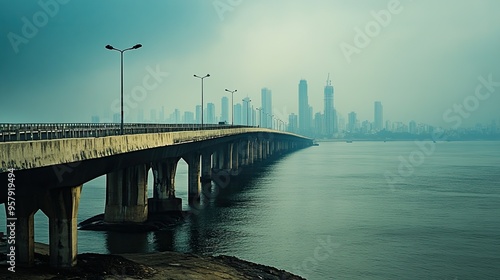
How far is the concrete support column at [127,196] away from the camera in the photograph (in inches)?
2340

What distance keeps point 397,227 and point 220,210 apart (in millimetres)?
25421

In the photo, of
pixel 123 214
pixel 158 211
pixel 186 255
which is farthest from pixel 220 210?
pixel 186 255

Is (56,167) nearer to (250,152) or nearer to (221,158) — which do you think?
(221,158)

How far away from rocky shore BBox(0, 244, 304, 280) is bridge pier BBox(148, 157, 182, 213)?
2374cm

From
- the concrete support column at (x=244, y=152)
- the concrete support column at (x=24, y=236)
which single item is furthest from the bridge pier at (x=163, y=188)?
the concrete support column at (x=244, y=152)

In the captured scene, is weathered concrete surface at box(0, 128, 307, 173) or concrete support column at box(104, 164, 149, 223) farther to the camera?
concrete support column at box(104, 164, 149, 223)

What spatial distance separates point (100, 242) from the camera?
176 ft

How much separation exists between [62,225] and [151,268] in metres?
7.26

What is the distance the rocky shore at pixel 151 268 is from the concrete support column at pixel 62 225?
2.62ft

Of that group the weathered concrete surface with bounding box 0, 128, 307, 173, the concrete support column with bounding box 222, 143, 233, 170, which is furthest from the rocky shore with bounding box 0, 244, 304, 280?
the concrete support column with bounding box 222, 143, 233, 170

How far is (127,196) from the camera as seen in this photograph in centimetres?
6000

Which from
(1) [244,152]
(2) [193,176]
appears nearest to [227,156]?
(1) [244,152]

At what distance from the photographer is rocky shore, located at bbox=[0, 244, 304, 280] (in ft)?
115

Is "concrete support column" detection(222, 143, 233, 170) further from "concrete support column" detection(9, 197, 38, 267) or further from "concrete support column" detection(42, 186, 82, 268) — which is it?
"concrete support column" detection(9, 197, 38, 267)
